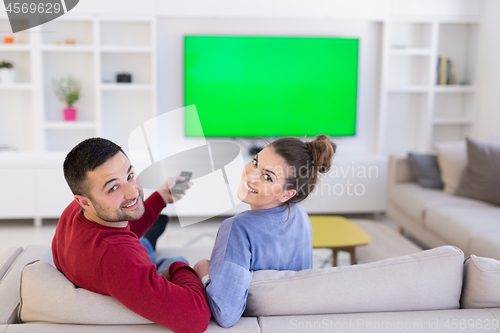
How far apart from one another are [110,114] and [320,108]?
196 cm

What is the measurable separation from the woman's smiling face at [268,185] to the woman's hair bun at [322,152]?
0.32ft

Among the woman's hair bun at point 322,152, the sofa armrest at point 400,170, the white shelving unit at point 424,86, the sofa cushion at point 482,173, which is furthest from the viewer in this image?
the white shelving unit at point 424,86

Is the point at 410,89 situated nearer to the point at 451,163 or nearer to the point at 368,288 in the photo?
the point at 451,163

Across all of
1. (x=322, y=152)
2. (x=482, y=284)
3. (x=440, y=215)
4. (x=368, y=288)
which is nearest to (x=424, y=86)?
(x=440, y=215)

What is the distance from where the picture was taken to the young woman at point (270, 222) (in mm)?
1142

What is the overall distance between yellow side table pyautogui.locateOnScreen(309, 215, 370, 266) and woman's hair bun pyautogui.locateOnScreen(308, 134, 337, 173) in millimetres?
1142

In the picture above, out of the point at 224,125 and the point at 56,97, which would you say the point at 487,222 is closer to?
the point at 224,125

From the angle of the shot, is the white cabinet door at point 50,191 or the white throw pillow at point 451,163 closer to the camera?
the white throw pillow at point 451,163

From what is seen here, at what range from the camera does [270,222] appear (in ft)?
4.19

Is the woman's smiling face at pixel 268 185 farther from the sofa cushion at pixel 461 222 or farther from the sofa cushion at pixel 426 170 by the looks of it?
the sofa cushion at pixel 426 170

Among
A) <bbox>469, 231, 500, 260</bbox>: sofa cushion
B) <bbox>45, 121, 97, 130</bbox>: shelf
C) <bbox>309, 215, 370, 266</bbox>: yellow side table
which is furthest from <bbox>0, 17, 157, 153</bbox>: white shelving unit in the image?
<bbox>469, 231, 500, 260</bbox>: sofa cushion

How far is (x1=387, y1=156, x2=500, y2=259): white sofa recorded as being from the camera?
8.23ft

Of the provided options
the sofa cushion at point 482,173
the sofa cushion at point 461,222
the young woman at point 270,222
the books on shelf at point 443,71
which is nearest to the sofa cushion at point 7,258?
the young woman at point 270,222

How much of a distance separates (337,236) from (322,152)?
136cm
